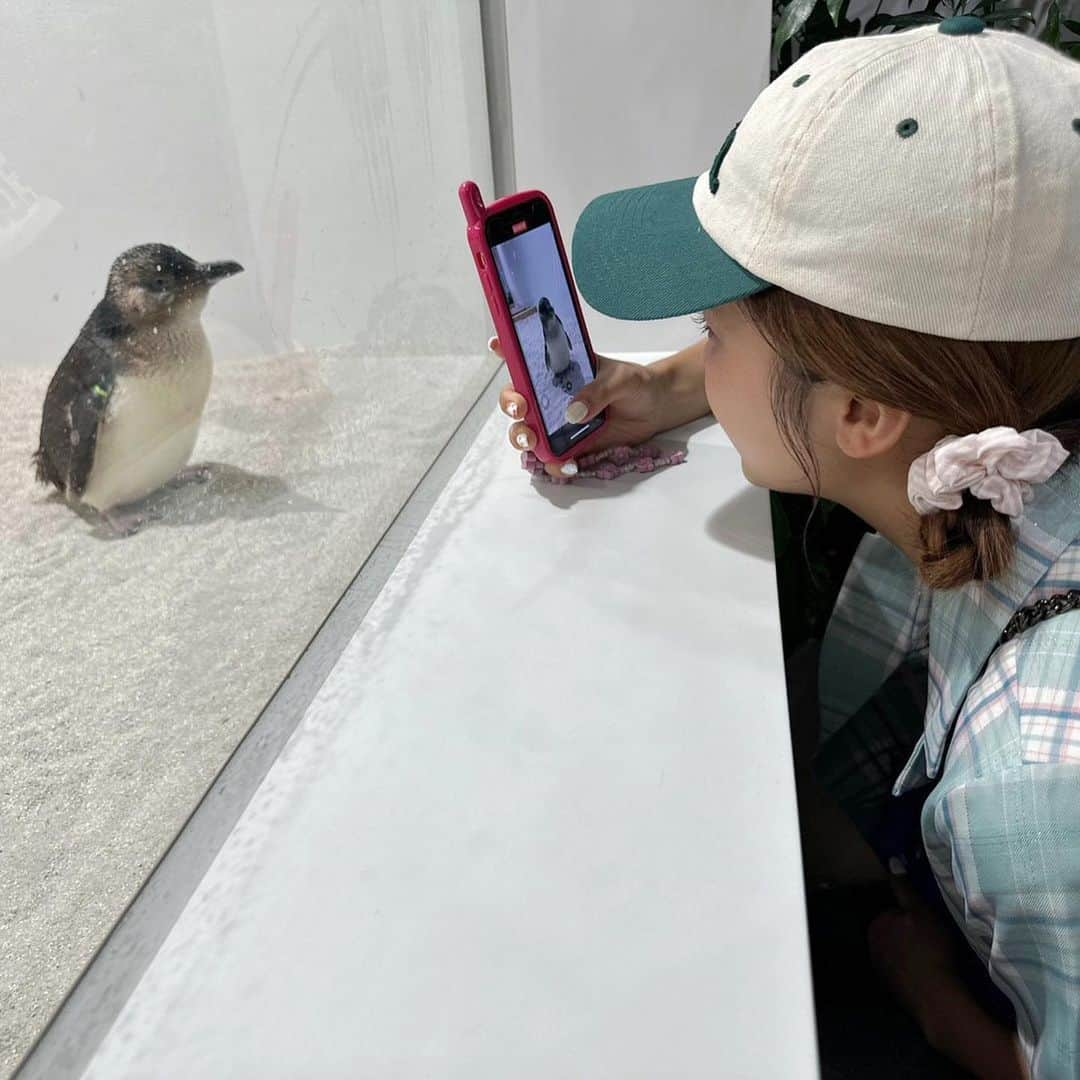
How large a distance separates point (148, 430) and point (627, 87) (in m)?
0.73

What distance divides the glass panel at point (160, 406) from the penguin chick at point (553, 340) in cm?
14

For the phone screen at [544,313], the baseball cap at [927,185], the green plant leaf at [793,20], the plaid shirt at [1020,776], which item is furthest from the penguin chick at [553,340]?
the green plant leaf at [793,20]

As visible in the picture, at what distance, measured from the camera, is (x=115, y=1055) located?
0.33 m

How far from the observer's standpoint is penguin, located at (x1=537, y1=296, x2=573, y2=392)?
2.30 ft

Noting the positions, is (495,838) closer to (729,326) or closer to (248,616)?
(248,616)

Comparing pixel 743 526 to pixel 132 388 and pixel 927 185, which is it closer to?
pixel 927 185

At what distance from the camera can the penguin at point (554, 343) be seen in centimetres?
70

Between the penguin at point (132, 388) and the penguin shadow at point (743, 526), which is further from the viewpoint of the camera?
the penguin shadow at point (743, 526)

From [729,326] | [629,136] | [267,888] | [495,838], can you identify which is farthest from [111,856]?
[629,136]

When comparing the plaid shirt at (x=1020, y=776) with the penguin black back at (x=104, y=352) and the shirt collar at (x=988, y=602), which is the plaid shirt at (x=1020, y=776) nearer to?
the shirt collar at (x=988, y=602)

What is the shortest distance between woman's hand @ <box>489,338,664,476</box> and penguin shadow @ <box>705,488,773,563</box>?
121 mm

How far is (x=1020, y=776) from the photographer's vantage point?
42cm

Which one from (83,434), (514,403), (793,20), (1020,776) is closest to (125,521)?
(83,434)

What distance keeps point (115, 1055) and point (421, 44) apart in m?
0.80
